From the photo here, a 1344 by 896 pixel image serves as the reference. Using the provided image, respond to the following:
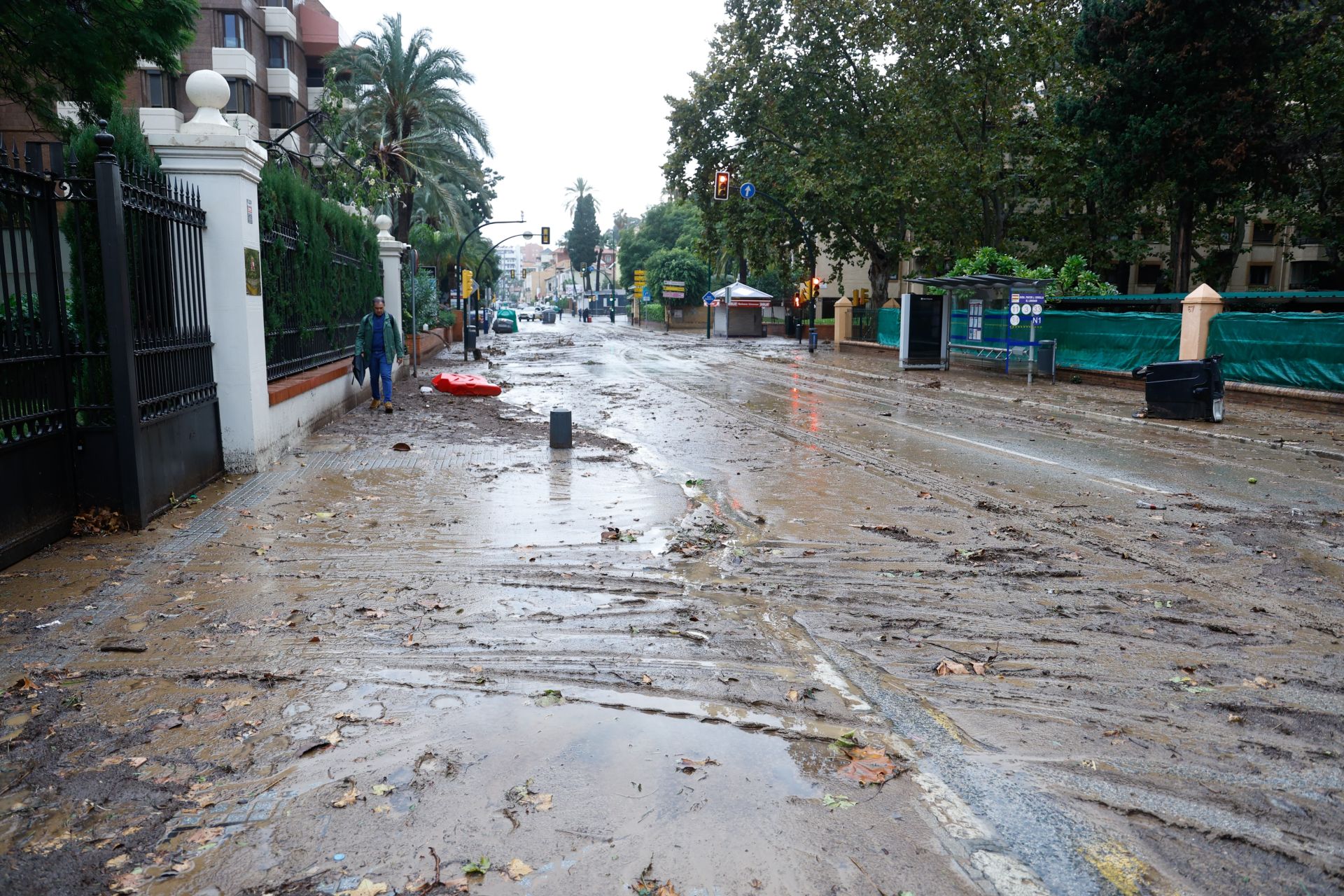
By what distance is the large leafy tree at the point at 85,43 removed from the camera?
1542cm

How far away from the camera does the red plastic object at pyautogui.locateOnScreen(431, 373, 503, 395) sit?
19281mm

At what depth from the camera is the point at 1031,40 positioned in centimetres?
3300

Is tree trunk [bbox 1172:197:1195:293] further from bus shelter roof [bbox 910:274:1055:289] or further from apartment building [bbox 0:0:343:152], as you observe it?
apartment building [bbox 0:0:343:152]

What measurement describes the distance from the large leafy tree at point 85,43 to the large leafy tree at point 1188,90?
Answer: 23427mm

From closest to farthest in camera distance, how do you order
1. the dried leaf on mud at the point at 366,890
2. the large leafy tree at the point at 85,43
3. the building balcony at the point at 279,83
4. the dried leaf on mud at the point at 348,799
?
the dried leaf on mud at the point at 366,890 → the dried leaf on mud at the point at 348,799 → the large leafy tree at the point at 85,43 → the building balcony at the point at 279,83

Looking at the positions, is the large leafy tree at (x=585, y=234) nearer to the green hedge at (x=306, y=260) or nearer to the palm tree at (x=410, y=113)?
the palm tree at (x=410, y=113)

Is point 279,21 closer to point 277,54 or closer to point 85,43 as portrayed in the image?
point 277,54

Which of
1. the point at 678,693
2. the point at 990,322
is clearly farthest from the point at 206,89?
the point at 990,322

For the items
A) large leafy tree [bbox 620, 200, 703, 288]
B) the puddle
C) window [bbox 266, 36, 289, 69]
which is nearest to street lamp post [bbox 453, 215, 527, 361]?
window [bbox 266, 36, 289, 69]

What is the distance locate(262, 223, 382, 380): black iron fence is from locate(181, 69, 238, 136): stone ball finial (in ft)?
7.17

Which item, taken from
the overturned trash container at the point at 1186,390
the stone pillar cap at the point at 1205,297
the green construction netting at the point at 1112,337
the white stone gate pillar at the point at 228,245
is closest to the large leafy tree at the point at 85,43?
the white stone gate pillar at the point at 228,245

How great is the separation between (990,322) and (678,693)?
26212 millimetres

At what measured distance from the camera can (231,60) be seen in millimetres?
43312

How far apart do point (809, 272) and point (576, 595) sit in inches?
1623
